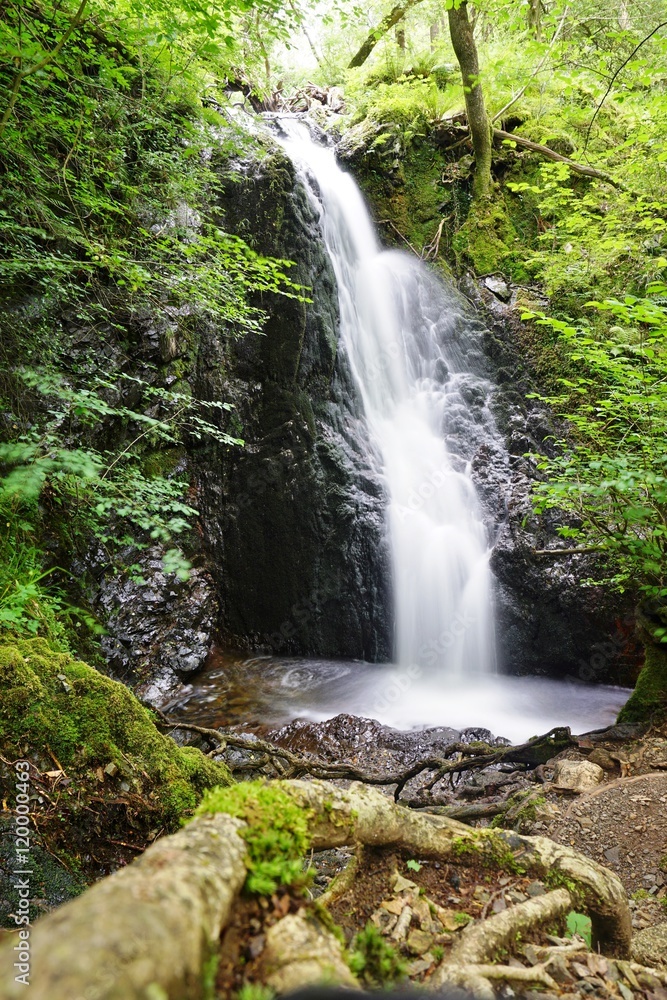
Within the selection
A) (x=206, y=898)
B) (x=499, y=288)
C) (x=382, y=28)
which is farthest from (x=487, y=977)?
(x=382, y=28)

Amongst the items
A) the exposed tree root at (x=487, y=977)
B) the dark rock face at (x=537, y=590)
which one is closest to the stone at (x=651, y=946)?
the exposed tree root at (x=487, y=977)

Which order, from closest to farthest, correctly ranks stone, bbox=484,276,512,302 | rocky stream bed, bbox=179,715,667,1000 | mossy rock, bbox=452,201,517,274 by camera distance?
rocky stream bed, bbox=179,715,667,1000, stone, bbox=484,276,512,302, mossy rock, bbox=452,201,517,274

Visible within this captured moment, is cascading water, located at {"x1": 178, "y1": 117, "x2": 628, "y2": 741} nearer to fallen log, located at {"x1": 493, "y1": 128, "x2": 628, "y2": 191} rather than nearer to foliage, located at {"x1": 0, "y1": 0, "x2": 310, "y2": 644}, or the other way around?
fallen log, located at {"x1": 493, "y1": 128, "x2": 628, "y2": 191}

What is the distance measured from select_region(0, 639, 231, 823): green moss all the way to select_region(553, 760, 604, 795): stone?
2.89m

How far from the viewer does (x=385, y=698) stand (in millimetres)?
7266

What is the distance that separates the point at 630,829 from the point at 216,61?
7.76 metres

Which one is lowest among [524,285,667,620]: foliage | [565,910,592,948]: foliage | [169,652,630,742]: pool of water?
[169,652,630,742]: pool of water

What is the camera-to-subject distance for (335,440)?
30.2 feet

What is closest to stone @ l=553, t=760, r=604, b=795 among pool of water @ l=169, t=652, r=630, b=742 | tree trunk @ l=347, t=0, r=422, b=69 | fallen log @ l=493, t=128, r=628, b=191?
pool of water @ l=169, t=652, r=630, b=742

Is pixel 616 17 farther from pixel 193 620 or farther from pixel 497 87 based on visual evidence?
pixel 193 620

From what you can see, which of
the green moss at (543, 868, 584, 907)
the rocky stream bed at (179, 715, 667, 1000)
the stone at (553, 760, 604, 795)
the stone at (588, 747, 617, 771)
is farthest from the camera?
the stone at (588, 747, 617, 771)

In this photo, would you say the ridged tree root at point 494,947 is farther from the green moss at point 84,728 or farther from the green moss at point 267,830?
the green moss at point 84,728

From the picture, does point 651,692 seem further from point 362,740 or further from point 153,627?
point 153,627

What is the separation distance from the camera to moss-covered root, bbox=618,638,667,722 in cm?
511
